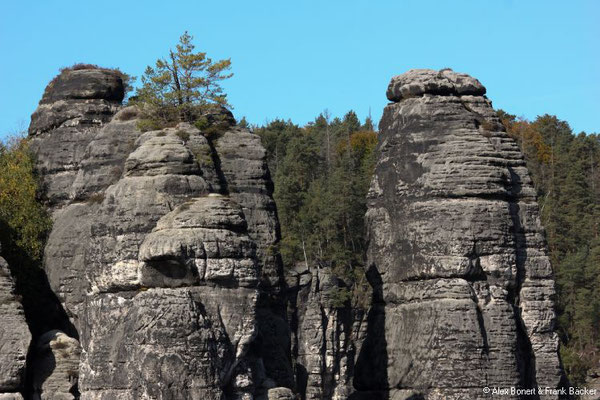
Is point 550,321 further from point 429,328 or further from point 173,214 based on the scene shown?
point 173,214

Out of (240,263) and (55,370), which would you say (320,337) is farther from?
(240,263)

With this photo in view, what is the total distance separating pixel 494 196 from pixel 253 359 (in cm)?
1204

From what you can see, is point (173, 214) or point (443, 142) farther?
point (443, 142)

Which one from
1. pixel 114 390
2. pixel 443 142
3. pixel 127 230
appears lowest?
pixel 114 390

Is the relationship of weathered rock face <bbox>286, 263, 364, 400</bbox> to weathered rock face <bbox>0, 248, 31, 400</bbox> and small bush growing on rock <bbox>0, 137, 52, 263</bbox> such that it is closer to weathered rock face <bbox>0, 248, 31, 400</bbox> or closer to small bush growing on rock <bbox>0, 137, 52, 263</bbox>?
small bush growing on rock <bbox>0, 137, 52, 263</bbox>

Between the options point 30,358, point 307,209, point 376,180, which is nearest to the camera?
point 30,358

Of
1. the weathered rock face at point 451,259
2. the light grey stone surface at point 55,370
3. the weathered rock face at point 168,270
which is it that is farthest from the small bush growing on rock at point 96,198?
the weathered rock face at point 451,259

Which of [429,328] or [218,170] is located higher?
[218,170]

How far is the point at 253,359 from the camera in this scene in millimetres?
55094

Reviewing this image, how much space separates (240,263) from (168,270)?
7.34 feet

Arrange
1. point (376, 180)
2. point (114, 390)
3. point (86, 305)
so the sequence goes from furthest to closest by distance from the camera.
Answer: point (376, 180) < point (86, 305) < point (114, 390)

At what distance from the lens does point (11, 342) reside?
55.1 m

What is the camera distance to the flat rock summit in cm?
4994

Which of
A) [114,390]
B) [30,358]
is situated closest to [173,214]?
[114,390]
